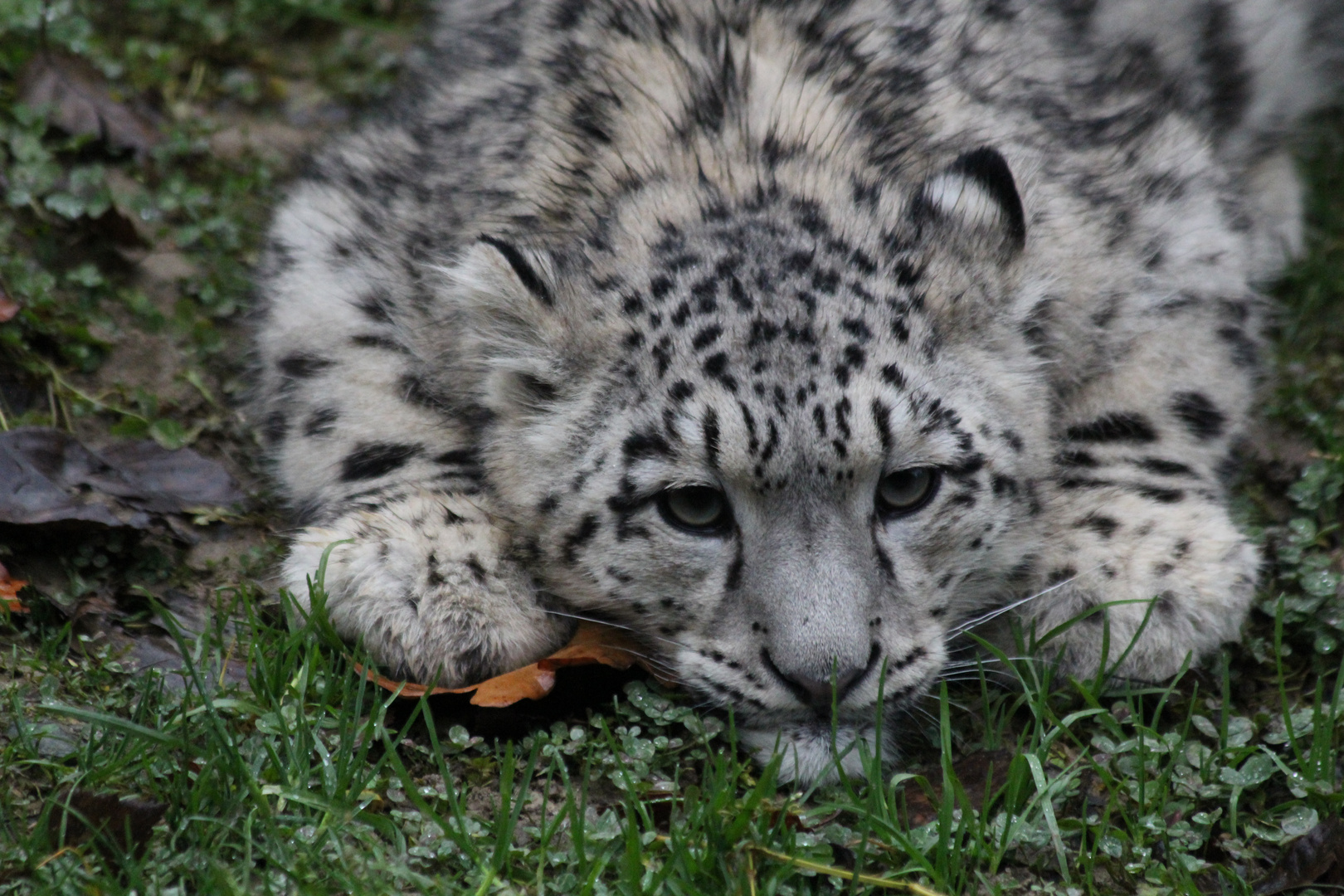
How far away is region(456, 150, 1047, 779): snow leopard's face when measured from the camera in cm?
434

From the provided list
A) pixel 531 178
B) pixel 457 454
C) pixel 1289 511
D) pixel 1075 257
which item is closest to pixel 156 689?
pixel 457 454

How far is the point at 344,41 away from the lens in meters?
8.17

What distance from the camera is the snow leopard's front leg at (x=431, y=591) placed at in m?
4.74

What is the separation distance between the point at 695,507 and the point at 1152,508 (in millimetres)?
1677

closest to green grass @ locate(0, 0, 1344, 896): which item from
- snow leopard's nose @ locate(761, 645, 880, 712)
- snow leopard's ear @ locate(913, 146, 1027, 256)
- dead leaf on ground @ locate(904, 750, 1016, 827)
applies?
dead leaf on ground @ locate(904, 750, 1016, 827)

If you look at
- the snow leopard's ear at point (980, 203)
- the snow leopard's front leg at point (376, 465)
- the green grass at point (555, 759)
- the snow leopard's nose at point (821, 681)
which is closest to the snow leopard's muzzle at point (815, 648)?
the snow leopard's nose at point (821, 681)

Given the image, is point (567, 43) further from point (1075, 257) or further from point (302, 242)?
point (1075, 257)

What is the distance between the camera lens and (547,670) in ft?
15.4

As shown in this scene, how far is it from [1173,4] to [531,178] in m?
3.46

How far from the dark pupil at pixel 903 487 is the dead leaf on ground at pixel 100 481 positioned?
250 cm

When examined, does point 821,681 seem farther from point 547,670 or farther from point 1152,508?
point 1152,508

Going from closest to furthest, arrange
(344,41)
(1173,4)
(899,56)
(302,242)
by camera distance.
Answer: (899,56) < (302,242) < (1173,4) < (344,41)

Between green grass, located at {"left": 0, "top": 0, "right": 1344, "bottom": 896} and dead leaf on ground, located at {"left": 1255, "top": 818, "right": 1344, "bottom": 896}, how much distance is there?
76mm

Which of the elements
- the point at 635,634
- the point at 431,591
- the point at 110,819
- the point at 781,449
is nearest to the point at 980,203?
the point at 781,449
